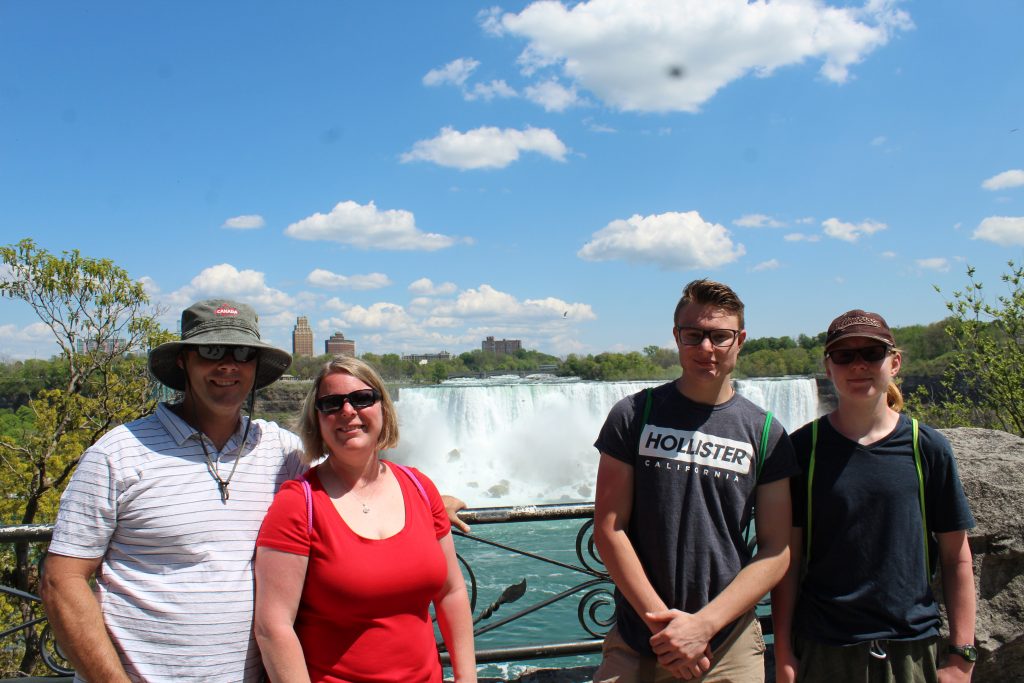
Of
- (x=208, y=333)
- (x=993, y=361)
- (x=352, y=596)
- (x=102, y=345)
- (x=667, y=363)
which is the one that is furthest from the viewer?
(x=667, y=363)

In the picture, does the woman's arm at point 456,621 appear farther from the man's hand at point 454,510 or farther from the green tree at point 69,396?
the green tree at point 69,396

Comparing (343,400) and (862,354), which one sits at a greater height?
(862,354)

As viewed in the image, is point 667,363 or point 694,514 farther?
point 667,363

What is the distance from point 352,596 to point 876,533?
1.52 meters

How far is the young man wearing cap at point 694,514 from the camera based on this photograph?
204 cm

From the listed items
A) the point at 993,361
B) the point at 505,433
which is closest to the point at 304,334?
the point at 505,433

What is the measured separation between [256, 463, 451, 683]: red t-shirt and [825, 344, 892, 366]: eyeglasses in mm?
1386

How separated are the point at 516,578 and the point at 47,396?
384 inches

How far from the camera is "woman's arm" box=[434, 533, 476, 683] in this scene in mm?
2072

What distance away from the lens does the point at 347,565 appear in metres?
1.84

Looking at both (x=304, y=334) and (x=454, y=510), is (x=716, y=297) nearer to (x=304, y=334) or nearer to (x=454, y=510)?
(x=454, y=510)

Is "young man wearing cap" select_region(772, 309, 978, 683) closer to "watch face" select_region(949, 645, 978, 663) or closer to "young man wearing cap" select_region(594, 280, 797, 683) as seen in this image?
"watch face" select_region(949, 645, 978, 663)

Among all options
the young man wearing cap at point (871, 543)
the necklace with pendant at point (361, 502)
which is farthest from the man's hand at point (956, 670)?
the necklace with pendant at point (361, 502)

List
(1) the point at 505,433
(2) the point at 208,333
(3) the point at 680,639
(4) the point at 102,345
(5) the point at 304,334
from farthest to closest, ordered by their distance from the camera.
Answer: (5) the point at 304,334 → (1) the point at 505,433 → (4) the point at 102,345 → (2) the point at 208,333 → (3) the point at 680,639
